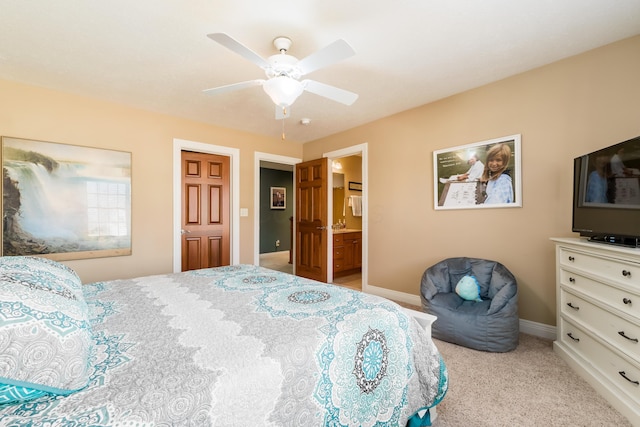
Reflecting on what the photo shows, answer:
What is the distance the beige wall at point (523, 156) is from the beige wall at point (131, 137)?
261cm

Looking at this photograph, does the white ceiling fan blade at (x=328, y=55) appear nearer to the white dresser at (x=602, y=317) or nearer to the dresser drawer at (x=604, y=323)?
the white dresser at (x=602, y=317)

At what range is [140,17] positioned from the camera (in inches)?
74.0

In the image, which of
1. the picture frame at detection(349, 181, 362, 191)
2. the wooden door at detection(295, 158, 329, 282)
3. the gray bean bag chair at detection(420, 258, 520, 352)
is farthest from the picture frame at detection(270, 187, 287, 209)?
the gray bean bag chair at detection(420, 258, 520, 352)

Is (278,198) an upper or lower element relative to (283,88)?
lower

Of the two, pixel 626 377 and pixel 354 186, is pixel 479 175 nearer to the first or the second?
pixel 626 377

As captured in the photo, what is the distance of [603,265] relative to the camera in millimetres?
1799

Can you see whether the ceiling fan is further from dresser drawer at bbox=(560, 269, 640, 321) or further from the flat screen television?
dresser drawer at bbox=(560, 269, 640, 321)

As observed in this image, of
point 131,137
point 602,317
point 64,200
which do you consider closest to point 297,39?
point 131,137

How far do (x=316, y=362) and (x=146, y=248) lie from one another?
128 inches

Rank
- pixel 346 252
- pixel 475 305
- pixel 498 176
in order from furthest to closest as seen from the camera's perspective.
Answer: pixel 346 252
pixel 498 176
pixel 475 305

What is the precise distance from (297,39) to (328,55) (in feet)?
1.93

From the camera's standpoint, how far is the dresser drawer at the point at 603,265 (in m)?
1.59

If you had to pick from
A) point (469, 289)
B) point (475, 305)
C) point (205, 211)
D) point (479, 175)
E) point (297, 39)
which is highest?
point (297, 39)

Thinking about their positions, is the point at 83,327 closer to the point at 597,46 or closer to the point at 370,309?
the point at 370,309
